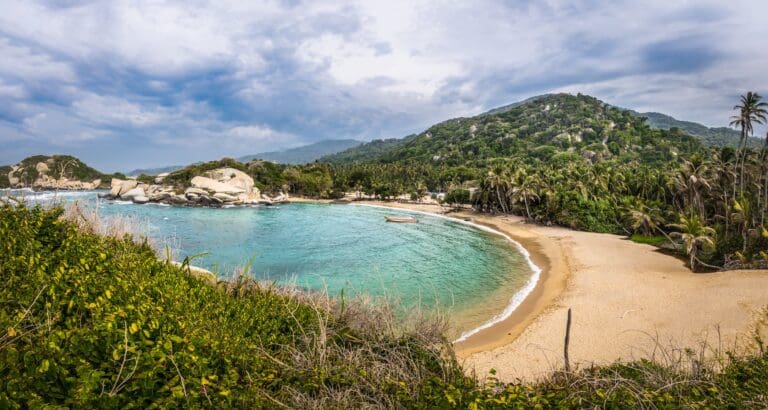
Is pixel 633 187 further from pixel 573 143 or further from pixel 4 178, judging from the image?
pixel 4 178

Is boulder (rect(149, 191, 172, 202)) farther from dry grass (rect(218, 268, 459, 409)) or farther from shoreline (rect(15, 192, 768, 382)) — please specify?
dry grass (rect(218, 268, 459, 409))

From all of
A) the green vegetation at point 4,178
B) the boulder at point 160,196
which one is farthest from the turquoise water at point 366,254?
the green vegetation at point 4,178

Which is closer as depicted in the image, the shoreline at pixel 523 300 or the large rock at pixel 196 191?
the shoreline at pixel 523 300

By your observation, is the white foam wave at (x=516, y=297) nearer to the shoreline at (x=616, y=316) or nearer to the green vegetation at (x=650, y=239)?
the shoreline at (x=616, y=316)

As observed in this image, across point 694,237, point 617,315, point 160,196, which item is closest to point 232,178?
point 160,196

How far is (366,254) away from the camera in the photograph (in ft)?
135

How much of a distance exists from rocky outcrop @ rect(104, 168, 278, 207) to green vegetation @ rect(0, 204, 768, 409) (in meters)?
91.1

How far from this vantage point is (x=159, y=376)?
15.9 feet

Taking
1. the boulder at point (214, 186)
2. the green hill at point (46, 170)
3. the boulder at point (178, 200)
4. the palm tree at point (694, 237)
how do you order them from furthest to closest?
the green hill at point (46, 170)
the boulder at point (214, 186)
the boulder at point (178, 200)
the palm tree at point (694, 237)

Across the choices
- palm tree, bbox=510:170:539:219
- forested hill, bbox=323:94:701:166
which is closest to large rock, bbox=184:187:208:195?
palm tree, bbox=510:170:539:219

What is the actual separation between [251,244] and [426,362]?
4214 cm

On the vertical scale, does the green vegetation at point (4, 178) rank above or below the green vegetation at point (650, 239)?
above

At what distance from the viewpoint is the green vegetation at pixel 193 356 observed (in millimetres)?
4234

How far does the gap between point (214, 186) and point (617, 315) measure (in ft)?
318
